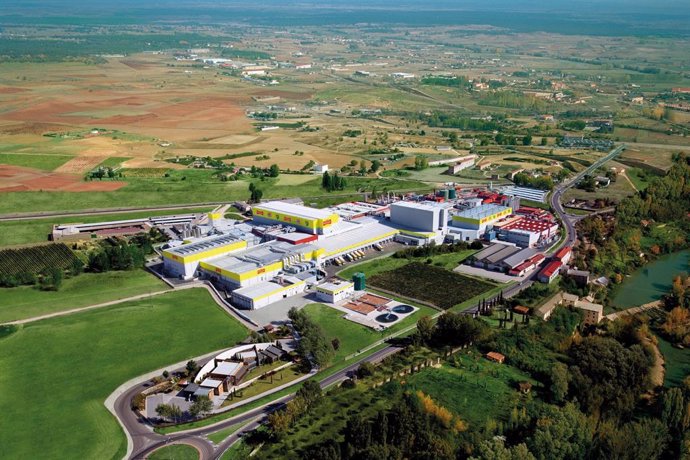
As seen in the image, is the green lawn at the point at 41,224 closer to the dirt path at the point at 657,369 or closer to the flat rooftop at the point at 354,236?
the flat rooftop at the point at 354,236

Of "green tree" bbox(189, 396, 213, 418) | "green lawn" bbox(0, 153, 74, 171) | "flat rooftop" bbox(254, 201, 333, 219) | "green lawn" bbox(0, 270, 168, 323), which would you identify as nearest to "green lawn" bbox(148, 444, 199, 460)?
"green tree" bbox(189, 396, 213, 418)

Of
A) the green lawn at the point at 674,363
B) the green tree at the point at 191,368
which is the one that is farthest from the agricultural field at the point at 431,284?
the green tree at the point at 191,368

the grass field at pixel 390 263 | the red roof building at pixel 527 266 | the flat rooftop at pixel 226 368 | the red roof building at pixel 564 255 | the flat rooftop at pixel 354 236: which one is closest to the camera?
A: the flat rooftop at pixel 226 368

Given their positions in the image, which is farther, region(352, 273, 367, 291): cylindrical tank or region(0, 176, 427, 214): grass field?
region(0, 176, 427, 214): grass field

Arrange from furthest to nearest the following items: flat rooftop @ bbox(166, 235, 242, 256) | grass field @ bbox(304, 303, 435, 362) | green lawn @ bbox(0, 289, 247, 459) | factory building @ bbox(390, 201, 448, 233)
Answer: factory building @ bbox(390, 201, 448, 233) < flat rooftop @ bbox(166, 235, 242, 256) < grass field @ bbox(304, 303, 435, 362) < green lawn @ bbox(0, 289, 247, 459)

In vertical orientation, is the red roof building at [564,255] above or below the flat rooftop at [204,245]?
below

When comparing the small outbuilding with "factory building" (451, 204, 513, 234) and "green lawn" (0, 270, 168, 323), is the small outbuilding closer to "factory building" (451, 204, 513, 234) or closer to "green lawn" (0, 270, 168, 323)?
"factory building" (451, 204, 513, 234)
